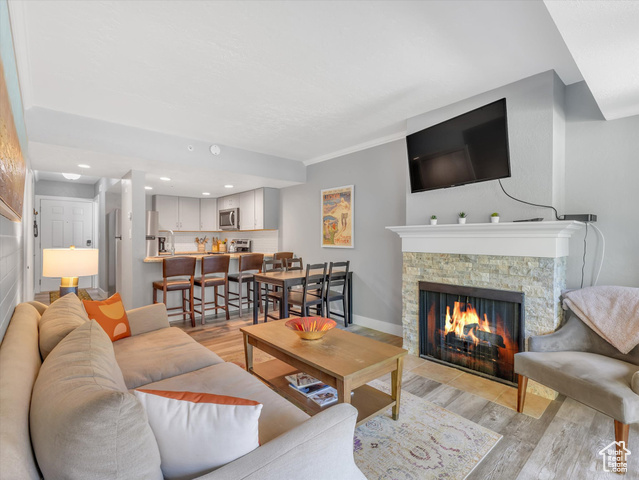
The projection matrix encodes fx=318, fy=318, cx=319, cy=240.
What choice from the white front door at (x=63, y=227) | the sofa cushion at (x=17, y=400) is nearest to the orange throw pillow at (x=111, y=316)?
the sofa cushion at (x=17, y=400)

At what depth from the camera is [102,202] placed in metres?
6.59

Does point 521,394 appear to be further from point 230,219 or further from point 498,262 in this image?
point 230,219

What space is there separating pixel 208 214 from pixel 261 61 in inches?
214

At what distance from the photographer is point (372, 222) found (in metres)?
4.21

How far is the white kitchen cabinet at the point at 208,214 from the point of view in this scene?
23.7 ft

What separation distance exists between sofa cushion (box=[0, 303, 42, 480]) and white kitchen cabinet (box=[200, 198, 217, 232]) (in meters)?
5.93

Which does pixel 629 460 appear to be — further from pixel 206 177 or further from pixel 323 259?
pixel 206 177

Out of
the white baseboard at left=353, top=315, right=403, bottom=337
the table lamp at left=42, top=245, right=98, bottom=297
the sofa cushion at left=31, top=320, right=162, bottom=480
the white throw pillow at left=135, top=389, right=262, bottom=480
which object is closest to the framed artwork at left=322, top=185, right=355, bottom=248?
the white baseboard at left=353, top=315, right=403, bottom=337

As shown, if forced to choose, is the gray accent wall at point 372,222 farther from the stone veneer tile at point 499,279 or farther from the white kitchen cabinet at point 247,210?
the white kitchen cabinet at point 247,210

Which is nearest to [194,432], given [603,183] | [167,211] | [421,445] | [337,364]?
[337,364]

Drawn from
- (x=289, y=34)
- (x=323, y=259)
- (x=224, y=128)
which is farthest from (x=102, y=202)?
(x=289, y=34)

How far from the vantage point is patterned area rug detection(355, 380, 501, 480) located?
1670 mm

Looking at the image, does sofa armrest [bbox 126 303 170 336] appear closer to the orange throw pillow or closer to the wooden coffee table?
the orange throw pillow

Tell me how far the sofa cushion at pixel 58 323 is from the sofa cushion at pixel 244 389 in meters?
0.48
